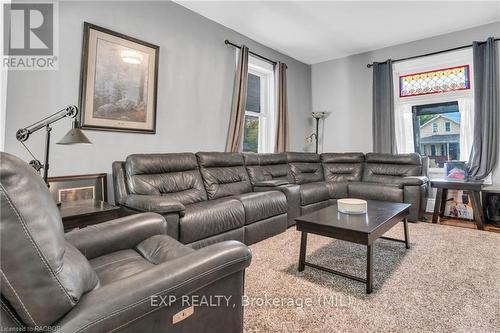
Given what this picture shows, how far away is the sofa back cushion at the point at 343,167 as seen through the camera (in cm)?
447

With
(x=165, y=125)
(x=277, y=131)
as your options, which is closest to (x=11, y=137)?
(x=165, y=125)

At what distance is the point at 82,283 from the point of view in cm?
82

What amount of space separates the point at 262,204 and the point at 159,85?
183 cm

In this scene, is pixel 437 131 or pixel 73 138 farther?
pixel 437 131

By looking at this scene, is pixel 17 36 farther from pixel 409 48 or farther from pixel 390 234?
pixel 409 48

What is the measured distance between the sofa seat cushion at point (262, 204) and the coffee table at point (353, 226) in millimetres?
673

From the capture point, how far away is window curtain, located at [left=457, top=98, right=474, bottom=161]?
3908mm

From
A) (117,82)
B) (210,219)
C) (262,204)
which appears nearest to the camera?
(210,219)

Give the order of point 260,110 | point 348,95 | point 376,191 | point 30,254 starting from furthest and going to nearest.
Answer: point 348,95 → point 260,110 → point 376,191 → point 30,254

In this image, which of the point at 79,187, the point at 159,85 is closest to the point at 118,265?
the point at 79,187

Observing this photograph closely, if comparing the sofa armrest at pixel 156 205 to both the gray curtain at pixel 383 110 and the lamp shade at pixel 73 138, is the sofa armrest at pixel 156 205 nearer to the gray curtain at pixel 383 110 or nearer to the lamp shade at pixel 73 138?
the lamp shade at pixel 73 138

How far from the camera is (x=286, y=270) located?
211 centimetres

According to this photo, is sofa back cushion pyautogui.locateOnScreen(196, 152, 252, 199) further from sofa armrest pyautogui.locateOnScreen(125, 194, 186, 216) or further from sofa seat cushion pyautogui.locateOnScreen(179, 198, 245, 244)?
sofa armrest pyautogui.locateOnScreen(125, 194, 186, 216)

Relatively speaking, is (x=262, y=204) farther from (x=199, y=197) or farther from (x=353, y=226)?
(x=353, y=226)
